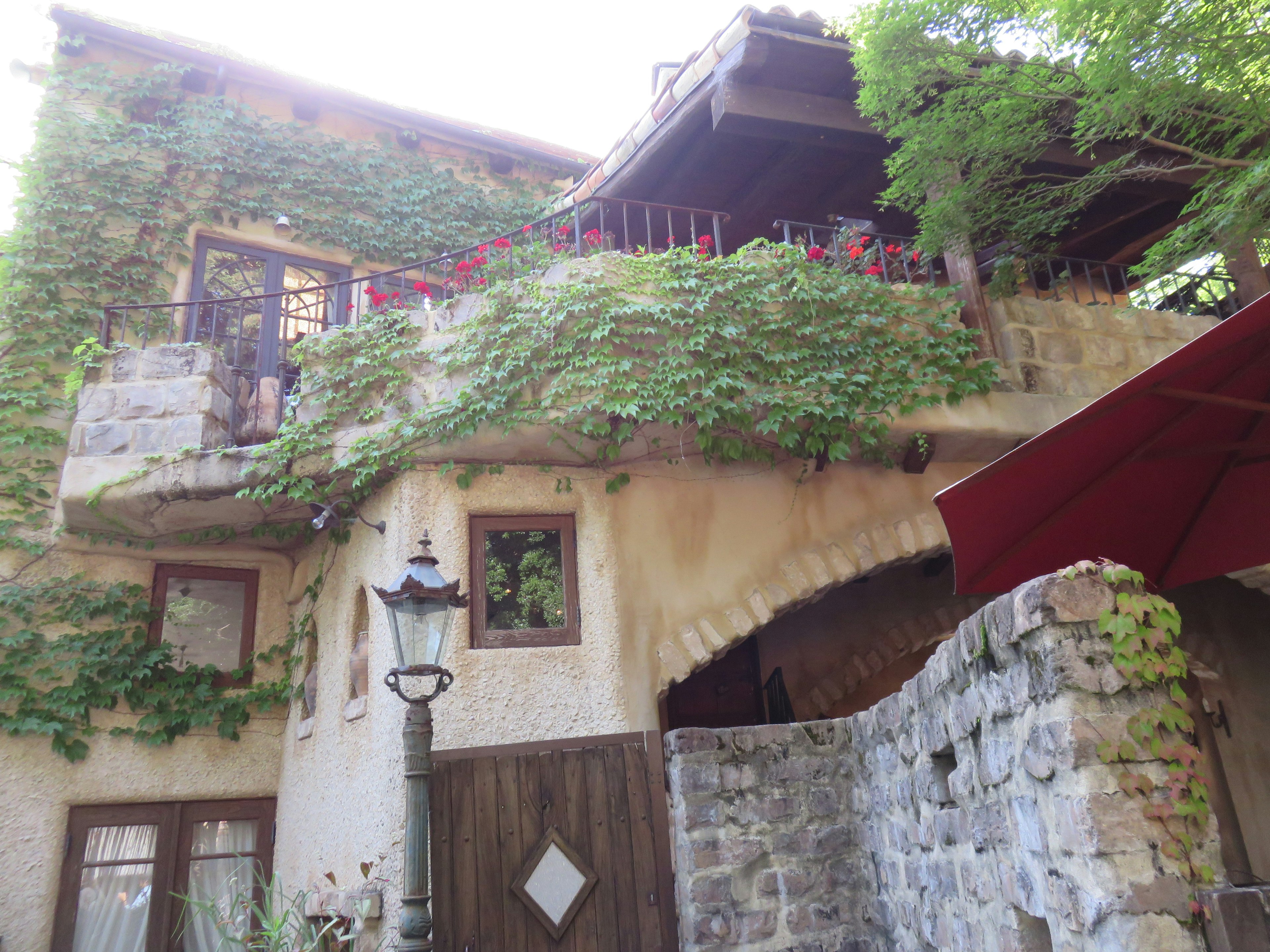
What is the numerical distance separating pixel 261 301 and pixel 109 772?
3540mm

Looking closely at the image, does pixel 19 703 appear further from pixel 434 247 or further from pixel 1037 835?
pixel 1037 835

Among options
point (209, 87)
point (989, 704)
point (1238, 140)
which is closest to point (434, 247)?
point (209, 87)

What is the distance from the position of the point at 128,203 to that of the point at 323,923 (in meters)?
5.19

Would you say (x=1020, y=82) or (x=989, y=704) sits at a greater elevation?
(x=1020, y=82)

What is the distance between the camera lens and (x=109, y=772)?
18.6 ft

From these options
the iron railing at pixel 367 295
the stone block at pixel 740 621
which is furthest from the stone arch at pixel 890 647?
the iron railing at pixel 367 295

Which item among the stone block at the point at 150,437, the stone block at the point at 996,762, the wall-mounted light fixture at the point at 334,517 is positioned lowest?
the stone block at the point at 996,762

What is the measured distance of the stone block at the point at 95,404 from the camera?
18.6ft

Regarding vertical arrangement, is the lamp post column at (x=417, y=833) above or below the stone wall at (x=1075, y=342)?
below

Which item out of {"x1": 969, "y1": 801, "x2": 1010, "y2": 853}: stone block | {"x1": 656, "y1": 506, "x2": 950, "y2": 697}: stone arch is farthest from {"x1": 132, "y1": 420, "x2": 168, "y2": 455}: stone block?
{"x1": 969, "y1": 801, "x2": 1010, "y2": 853}: stone block

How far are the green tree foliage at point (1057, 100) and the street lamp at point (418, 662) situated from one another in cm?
376

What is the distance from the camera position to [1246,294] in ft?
21.3

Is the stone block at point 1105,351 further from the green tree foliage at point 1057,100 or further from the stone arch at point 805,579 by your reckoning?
the stone arch at point 805,579

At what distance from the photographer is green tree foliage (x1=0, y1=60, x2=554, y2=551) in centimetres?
600
